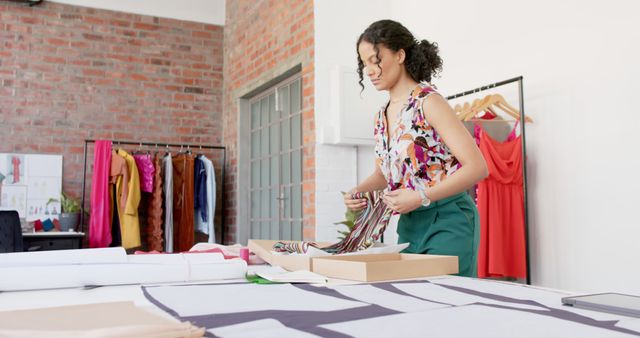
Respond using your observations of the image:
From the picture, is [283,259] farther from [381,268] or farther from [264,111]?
[264,111]

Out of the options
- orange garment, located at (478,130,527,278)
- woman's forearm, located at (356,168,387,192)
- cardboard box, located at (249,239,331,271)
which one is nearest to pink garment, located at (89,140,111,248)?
orange garment, located at (478,130,527,278)

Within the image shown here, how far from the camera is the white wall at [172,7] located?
230 inches

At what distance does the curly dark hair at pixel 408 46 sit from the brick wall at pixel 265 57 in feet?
7.38

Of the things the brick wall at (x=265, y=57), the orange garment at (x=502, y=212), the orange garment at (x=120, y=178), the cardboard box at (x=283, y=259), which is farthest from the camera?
the orange garment at (x=120, y=178)

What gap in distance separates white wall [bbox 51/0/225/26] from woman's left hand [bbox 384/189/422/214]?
5.11 metres

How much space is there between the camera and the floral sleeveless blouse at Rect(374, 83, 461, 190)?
179 cm

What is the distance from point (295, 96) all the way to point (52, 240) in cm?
235

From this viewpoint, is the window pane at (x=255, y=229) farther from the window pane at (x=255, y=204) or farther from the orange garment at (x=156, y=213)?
the orange garment at (x=156, y=213)

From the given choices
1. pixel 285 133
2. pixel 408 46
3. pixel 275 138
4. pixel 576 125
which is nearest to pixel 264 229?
pixel 275 138

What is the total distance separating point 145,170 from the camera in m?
5.27

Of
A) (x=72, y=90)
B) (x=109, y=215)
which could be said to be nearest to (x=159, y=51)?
(x=72, y=90)

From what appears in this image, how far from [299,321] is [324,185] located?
336 centimetres

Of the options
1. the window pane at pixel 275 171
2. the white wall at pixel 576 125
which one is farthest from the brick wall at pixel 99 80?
the white wall at pixel 576 125

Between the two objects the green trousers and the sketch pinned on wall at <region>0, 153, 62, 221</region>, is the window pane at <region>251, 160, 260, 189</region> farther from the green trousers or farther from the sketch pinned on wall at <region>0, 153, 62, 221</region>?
the green trousers
